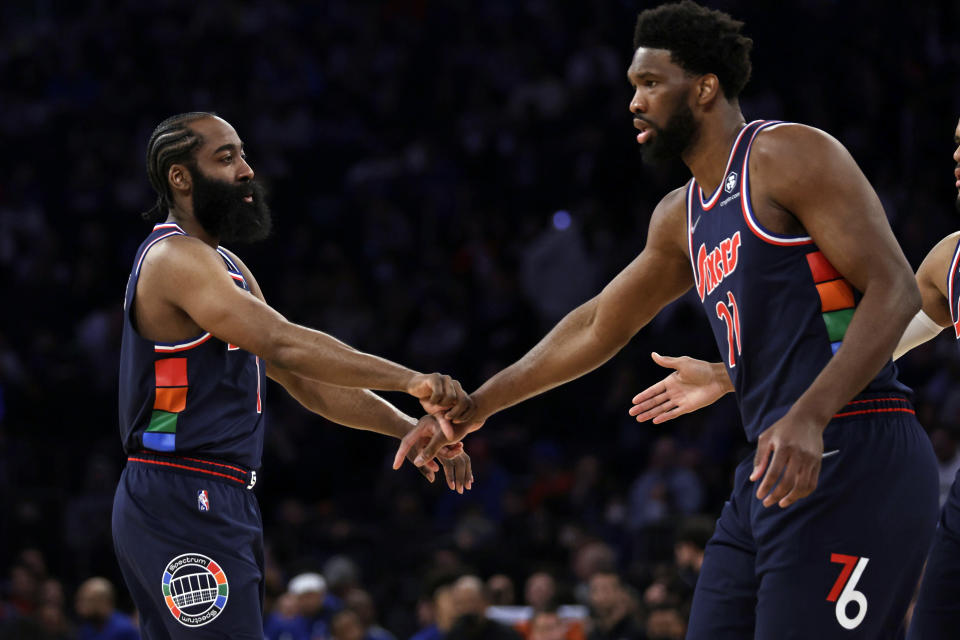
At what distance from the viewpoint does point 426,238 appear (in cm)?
1375

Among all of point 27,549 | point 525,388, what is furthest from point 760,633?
point 27,549

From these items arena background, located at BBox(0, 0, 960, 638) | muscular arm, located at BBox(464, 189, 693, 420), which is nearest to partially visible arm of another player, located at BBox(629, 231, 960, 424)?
muscular arm, located at BBox(464, 189, 693, 420)

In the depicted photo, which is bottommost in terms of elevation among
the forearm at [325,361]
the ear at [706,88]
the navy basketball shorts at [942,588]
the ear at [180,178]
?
the navy basketball shorts at [942,588]

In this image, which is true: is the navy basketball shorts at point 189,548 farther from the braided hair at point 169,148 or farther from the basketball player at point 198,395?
the braided hair at point 169,148

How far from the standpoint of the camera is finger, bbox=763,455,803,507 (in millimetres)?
3391

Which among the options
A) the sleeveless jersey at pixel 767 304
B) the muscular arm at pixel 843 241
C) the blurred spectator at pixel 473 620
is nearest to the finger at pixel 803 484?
the muscular arm at pixel 843 241

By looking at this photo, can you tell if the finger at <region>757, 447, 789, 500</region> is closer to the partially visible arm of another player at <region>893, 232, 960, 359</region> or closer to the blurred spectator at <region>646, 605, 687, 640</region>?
the partially visible arm of another player at <region>893, 232, 960, 359</region>

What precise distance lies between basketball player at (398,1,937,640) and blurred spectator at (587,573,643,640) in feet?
15.0

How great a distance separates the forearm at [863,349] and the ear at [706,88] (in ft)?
3.04

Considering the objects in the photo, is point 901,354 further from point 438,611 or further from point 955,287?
point 438,611

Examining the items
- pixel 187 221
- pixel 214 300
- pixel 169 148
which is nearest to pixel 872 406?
pixel 214 300

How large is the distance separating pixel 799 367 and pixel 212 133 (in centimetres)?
258

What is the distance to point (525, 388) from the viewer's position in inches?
202

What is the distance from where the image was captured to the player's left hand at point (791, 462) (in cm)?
339
